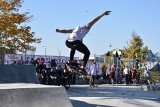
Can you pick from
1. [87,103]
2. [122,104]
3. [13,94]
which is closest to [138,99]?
[122,104]

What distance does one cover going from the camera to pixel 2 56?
2339 centimetres

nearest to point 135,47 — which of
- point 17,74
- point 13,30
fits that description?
point 13,30

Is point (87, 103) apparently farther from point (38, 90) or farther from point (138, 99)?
point (38, 90)

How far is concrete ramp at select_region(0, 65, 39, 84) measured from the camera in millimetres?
13320

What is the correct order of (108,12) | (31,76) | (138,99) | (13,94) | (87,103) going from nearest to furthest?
1. (13,94)
2. (87,103)
3. (138,99)
4. (108,12)
5. (31,76)

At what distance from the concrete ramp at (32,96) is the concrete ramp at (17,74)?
18.5ft

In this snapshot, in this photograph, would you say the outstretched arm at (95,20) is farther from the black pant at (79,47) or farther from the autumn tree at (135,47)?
the autumn tree at (135,47)

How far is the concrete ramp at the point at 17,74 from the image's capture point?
13.3m

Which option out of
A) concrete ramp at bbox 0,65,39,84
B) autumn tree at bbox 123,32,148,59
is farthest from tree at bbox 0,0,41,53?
autumn tree at bbox 123,32,148,59

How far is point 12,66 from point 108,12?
4.06 metres

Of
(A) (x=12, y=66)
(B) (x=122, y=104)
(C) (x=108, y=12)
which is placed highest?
(C) (x=108, y=12)

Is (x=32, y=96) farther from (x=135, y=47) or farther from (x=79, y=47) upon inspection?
(x=135, y=47)

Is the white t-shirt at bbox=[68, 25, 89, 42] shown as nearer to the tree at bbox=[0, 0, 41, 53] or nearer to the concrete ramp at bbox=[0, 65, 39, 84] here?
the concrete ramp at bbox=[0, 65, 39, 84]

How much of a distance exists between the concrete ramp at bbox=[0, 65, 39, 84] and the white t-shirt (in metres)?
2.35
